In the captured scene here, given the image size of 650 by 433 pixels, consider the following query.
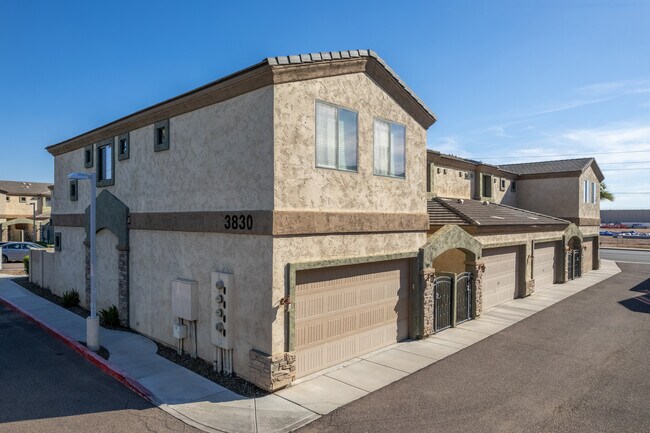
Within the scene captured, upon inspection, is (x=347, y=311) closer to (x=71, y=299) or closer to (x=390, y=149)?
(x=390, y=149)

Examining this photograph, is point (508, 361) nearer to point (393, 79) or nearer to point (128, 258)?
point (393, 79)

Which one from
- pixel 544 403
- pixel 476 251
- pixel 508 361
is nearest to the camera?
pixel 544 403

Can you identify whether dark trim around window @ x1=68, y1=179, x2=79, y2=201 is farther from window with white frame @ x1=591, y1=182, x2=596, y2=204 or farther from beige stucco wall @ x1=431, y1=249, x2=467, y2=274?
window with white frame @ x1=591, y1=182, x2=596, y2=204

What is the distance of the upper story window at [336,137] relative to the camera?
420 inches

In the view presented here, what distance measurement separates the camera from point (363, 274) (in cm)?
1212

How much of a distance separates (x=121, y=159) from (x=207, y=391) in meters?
9.71

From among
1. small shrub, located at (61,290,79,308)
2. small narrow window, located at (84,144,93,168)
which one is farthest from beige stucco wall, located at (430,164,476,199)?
small shrub, located at (61,290,79,308)

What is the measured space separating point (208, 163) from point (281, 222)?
3.33m

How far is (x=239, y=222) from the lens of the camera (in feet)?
33.9

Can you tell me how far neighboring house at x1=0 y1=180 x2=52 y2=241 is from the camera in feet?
169

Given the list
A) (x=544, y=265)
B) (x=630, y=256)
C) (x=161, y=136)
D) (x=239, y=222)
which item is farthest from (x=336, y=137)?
(x=630, y=256)

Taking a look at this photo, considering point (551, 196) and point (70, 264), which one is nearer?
point (70, 264)

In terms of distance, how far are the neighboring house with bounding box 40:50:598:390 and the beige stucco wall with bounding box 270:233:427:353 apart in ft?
0.12

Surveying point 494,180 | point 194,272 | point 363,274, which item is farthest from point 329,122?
point 494,180
